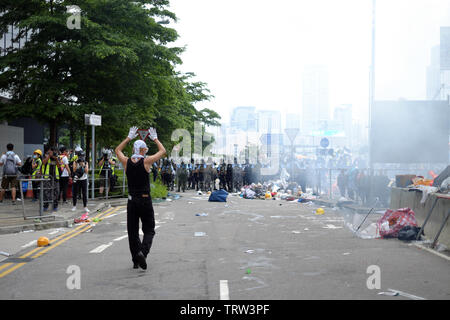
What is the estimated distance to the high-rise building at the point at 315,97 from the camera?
407 feet

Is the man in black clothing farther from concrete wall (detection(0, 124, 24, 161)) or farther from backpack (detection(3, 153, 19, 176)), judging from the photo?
concrete wall (detection(0, 124, 24, 161))

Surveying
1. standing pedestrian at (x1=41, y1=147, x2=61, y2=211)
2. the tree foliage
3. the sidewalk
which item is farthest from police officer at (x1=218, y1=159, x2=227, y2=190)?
standing pedestrian at (x1=41, y1=147, x2=61, y2=211)

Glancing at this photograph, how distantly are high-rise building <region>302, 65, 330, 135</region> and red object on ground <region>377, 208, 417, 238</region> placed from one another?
107637mm

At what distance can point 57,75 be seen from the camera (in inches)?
925

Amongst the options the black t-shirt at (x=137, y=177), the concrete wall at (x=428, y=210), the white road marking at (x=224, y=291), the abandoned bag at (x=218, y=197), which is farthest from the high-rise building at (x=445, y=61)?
the white road marking at (x=224, y=291)

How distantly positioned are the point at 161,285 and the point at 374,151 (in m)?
15.5

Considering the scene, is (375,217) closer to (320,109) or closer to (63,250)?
(63,250)

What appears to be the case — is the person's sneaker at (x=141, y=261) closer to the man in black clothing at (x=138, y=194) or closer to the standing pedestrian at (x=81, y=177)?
the man in black clothing at (x=138, y=194)

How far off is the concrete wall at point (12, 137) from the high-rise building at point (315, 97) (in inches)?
3609

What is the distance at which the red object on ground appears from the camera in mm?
11875

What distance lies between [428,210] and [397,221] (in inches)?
27.1

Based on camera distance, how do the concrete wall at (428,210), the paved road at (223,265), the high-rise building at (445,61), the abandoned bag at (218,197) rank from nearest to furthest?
the paved road at (223,265) → the concrete wall at (428,210) → the high-rise building at (445,61) → the abandoned bag at (218,197)

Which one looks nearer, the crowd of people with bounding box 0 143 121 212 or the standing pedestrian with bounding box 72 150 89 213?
the crowd of people with bounding box 0 143 121 212

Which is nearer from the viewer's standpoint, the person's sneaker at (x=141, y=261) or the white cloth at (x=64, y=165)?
the person's sneaker at (x=141, y=261)
